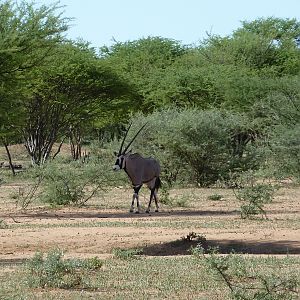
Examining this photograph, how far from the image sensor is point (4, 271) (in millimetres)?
13555

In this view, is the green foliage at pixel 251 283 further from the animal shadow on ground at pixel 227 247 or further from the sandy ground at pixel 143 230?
the sandy ground at pixel 143 230

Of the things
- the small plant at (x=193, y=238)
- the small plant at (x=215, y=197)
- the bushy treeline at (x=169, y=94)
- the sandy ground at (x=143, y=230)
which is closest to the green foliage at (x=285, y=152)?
the bushy treeline at (x=169, y=94)

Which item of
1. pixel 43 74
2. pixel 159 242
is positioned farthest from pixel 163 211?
pixel 43 74

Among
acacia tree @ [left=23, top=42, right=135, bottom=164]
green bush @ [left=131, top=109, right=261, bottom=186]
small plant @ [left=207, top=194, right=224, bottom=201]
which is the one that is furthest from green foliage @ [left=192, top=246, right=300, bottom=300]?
acacia tree @ [left=23, top=42, right=135, bottom=164]

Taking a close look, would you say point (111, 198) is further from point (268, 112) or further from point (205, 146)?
point (268, 112)

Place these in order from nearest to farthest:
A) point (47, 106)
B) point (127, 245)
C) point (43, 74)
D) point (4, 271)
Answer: point (4, 271), point (127, 245), point (43, 74), point (47, 106)

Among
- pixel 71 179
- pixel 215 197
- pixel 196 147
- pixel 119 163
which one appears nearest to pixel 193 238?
pixel 119 163

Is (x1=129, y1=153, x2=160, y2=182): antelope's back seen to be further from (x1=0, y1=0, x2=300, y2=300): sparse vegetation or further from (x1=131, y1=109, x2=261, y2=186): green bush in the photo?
(x1=131, y1=109, x2=261, y2=186): green bush

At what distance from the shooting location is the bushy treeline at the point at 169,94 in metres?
28.6

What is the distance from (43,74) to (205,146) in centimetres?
1192

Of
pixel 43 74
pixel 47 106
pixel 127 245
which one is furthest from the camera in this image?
pixel 47 106

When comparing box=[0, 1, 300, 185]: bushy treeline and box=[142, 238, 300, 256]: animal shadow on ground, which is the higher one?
box=[0, 1, 300, 185]: bushy treeline

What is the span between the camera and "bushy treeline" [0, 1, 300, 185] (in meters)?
28.6

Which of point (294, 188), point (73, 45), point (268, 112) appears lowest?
point (294, 188)
